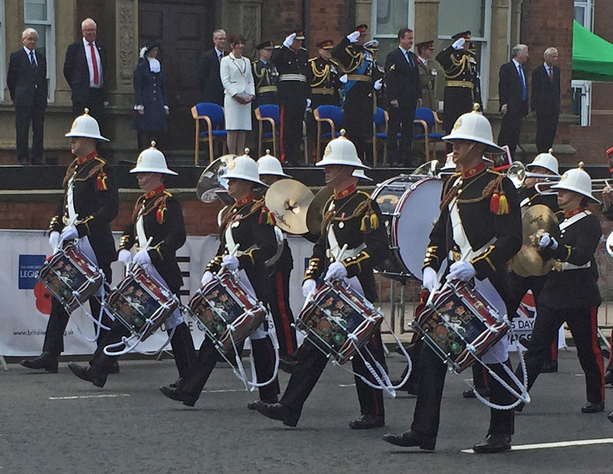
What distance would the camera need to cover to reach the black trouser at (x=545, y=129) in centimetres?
2034

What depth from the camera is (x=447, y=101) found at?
19.1 meters

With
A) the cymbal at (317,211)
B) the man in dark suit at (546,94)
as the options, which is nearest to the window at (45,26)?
the man in dark suit at (546,94)

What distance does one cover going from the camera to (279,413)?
984 cm

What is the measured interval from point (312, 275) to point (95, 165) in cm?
293

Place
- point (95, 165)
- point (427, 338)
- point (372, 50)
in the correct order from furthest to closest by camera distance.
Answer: point (372, 50)
point (95, 165)
point (427, 338)

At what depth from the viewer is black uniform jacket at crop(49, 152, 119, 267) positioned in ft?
40.3

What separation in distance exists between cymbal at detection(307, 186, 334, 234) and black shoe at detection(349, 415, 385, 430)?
236cm

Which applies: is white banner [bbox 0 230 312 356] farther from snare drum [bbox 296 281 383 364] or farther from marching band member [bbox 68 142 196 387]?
snare drum [bbox 296 281 383 364]

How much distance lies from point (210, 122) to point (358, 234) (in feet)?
27.6

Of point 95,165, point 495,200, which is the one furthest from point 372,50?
point 495,200

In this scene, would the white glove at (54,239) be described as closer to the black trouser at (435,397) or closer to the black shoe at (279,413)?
the black shoe at (279,413)

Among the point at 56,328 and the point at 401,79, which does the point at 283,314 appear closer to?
the point at 56,328

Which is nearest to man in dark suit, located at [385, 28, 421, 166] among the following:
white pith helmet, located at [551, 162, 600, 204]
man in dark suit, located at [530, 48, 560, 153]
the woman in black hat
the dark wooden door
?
man in dark suit, located at [530, 48, 560, 153]

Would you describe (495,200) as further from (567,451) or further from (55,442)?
(55,442)
